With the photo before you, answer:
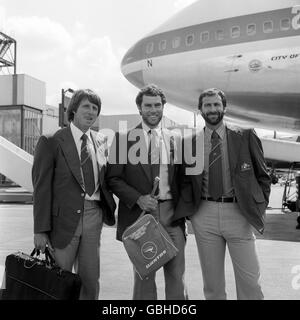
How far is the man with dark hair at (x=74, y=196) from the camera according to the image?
2914 mm

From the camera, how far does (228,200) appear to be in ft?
10.1

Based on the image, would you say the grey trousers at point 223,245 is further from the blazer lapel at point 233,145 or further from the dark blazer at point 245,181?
the blazer lapel at point 233,145

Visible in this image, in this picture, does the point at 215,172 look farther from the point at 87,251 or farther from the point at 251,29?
the point at 251,29

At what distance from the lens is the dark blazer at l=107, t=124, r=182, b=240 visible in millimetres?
3064

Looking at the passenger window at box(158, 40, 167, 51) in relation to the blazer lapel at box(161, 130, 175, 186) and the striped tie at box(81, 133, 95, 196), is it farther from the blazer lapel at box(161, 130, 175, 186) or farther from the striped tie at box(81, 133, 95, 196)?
the striped tie at box(81, 133, 95, 196)

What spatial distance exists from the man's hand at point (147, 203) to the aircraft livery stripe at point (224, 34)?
22.3 ft

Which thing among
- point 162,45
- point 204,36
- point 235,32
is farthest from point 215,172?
point 162,45

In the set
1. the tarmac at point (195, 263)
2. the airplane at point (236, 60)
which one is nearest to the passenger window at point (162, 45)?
the airplane at point (236, 60)

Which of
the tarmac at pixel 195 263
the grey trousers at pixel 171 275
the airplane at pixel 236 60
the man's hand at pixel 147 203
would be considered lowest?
the tarmac at pixel 195 263

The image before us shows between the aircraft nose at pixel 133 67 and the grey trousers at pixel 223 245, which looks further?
the aircraft nose at pixel 133 67

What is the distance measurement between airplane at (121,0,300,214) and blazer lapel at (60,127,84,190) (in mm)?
6611

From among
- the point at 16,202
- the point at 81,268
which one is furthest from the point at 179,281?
the point at 16,202
